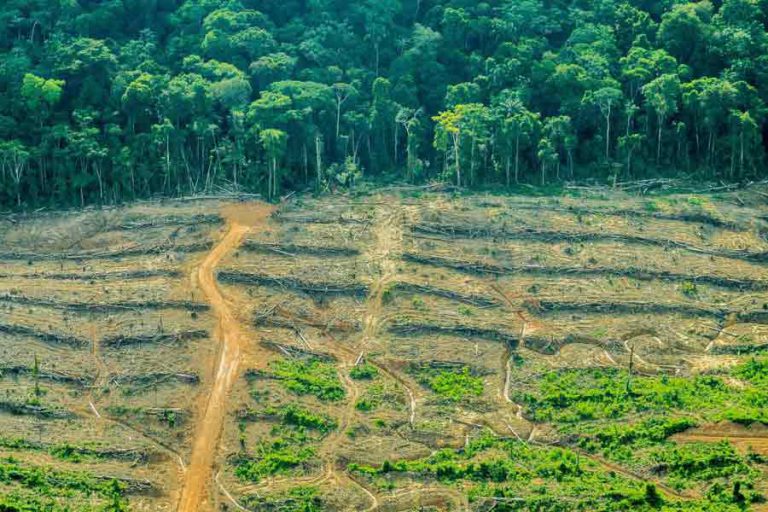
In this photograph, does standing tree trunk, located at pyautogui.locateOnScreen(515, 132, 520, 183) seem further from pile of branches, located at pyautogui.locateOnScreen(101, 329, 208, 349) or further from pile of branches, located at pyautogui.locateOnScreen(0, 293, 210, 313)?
pile of branches, located at pyautogui.locateOnScreen(101, 329, 208, 349)

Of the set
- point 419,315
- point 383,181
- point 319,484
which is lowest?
point 319,484

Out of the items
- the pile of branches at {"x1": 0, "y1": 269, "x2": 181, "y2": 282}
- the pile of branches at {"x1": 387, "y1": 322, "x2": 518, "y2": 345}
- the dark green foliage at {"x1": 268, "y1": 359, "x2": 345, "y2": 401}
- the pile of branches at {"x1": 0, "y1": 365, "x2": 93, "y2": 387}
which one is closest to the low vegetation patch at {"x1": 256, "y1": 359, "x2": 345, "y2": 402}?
the dark green foliage at {"x1": 268, "y1": 359, "x2": 345, "y2": 401}

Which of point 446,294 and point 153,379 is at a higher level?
point 446,294

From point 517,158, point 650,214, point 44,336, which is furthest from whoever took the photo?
point 517,158

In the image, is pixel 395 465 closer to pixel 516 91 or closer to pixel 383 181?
pixel 383 181

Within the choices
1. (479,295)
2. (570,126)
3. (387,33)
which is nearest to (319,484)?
(479,295)

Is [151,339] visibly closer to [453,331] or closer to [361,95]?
[453,331]

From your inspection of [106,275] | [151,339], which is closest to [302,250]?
[106,275]
